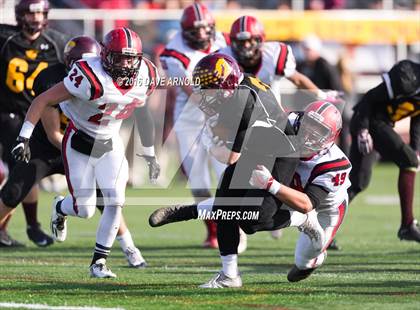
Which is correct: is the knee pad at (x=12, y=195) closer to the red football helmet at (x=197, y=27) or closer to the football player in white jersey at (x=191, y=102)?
the football player in white jersey at (x=191, y=102)

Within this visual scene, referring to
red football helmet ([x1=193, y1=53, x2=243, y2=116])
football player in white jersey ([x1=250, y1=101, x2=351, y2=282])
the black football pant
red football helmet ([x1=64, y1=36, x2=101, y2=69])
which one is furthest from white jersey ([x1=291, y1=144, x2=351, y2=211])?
red football helmet ([x1=64, y1=36, x2=101, y2=69])

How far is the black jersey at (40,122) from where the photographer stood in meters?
7.73

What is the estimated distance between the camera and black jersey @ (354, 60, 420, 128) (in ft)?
27.8

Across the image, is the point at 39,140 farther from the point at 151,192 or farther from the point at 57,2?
the point at 57,2

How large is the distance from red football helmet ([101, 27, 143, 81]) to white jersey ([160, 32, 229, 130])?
2.37 meters

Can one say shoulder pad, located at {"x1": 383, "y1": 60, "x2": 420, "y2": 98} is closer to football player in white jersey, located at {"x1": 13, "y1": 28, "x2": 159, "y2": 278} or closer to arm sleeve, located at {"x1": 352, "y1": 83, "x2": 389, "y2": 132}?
arm sleeve, located at {"x1": 352, "y1": 83, "x2": 389, "y2": 132}

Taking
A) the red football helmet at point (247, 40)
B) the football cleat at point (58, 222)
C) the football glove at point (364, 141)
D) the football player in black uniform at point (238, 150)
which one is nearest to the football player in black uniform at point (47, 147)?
the football cleat at point (58, 222)

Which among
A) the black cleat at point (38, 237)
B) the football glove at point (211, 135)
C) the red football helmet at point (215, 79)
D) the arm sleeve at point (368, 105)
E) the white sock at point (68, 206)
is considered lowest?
the black cleat at point (38, 237)

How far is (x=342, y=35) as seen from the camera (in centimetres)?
1672

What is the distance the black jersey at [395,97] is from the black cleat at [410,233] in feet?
3.04

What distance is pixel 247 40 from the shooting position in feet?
28.7

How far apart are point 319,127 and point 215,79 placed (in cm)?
70

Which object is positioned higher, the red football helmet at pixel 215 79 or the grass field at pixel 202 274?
the red football helmet at pixel 215 79

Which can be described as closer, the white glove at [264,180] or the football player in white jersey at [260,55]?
the white glove at [264,180]
